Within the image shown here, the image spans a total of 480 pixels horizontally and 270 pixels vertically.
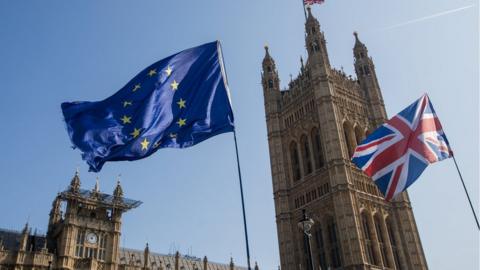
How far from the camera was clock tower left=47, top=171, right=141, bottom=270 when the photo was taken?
4956 cm

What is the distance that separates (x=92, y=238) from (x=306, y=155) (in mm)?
39446

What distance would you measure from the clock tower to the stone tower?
28993mm

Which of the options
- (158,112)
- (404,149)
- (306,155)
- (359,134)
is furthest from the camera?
(359,134)

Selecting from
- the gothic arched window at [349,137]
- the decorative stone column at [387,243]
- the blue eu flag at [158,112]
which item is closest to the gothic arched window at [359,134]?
the gothic arched window at [349,137]

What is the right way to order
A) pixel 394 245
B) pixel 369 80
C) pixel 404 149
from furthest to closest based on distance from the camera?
pixel 369 80 → pixel 394 245 → pixel 404 149

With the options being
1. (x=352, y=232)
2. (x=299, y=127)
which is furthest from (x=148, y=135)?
(x=299, y=127)

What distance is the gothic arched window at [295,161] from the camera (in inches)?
3073

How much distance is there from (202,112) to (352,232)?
49587 mm

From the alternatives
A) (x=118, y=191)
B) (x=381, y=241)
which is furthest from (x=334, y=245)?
(x=118, y=191)

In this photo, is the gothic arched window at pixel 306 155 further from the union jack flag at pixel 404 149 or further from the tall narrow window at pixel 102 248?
the union jack flag at pixel 404 149

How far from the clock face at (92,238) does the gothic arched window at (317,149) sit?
3749 cm

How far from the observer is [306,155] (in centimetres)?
7800

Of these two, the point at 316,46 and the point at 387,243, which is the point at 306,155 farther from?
the point at 316,46

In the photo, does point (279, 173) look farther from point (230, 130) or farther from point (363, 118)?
point (230, 130)
